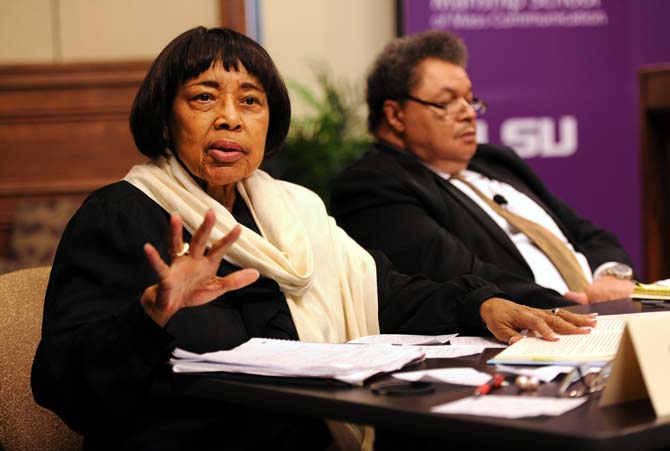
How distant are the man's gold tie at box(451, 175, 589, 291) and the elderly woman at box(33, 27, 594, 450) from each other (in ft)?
3.36

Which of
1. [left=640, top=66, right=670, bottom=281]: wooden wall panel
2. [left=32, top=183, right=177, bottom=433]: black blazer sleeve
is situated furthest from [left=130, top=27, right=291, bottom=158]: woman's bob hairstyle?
[left=640, top=66, right=670, bottom=281]: wooden wall panel

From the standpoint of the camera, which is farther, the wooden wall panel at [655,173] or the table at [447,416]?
the wooden wall panel at [655,173]

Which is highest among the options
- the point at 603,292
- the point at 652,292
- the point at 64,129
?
the point at 64,129

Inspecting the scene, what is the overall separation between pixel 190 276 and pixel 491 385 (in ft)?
1.60

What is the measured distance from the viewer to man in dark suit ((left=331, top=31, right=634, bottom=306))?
3.06 metres

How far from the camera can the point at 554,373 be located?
4.97ft

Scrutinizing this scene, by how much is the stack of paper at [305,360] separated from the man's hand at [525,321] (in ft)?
0.98

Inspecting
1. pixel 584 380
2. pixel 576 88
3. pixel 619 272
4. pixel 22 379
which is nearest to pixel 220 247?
pixel 584 380

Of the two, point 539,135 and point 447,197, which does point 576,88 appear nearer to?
point 539,135

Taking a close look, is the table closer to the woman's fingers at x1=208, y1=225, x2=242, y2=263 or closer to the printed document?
the printed document

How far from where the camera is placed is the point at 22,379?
6.63ft

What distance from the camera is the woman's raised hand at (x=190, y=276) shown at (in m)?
1.54

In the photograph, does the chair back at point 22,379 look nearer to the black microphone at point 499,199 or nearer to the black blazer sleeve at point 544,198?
the black microphone at point 499,199

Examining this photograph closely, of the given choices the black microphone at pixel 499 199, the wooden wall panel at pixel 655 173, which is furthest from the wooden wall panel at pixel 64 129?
the wooden wall panel at pixel 655 173
